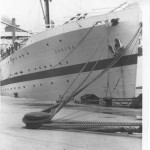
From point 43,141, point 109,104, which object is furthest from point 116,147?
point 109,104

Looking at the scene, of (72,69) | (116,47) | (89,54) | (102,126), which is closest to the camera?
(102,126)

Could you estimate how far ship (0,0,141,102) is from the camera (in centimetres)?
1147

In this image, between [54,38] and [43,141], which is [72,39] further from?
[43,141]

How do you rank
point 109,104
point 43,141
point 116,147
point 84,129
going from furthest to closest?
1. point 109,104
2. point 84,129
3. point 43,141
4. point 116,147

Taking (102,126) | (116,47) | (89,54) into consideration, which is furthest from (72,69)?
(102,126)

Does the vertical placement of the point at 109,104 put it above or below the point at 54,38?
below

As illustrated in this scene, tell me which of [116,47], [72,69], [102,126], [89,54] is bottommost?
[102,126]

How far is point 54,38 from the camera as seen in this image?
12.4 meters

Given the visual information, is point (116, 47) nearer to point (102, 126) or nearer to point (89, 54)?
point (89, 54)

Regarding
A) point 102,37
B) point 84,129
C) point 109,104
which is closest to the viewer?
point 84,129

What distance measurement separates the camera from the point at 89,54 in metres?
11.8

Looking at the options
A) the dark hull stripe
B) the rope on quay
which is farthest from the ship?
the rope on quay
